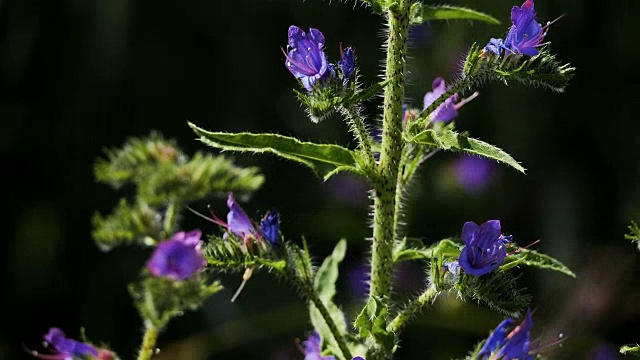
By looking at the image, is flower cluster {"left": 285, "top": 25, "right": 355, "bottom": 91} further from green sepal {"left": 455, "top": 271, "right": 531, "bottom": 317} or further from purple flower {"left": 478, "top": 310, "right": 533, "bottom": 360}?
purple flower {"left": 478, "top": 310, "right": 533, "bottom": 360}

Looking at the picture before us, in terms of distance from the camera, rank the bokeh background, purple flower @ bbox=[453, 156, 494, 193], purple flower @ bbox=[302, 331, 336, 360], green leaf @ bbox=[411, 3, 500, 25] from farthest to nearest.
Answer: purple flower @ bbox=[453, 156, 494, 193] < the bokeh background < purple flower @ bbox=[302, 331, 336, 360] < green leaf @ bbox=[411, 3, 500, 25]

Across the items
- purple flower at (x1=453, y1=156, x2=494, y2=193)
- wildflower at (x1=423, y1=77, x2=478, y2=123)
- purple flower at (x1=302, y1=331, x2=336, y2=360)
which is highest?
wildflower at (x1=423, y1=77, x2=478, y2=123)

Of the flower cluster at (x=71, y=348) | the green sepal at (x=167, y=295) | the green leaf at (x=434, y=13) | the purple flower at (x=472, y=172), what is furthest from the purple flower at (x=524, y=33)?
the purple flower at (x=472, y=172)

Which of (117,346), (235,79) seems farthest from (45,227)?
(235,79)

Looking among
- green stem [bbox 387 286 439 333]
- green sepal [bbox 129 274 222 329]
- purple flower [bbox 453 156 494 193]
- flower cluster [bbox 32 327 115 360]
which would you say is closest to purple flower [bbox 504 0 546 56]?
green stem [bbox 387 286 439 333]

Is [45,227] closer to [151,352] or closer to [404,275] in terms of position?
[404,275]

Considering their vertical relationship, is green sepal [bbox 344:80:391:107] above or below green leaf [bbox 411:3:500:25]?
below

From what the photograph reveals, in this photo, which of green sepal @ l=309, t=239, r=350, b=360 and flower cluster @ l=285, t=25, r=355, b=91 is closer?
flower cluster @ l=285, t=25, r=355, b=91
